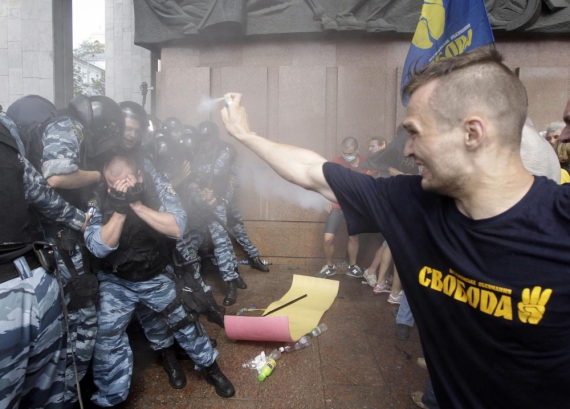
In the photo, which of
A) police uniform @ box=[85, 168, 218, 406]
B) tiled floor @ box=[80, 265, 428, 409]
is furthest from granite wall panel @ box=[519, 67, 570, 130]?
police uniform @ box=[85, 168, 218, 406]

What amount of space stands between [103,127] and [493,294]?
11.1 ft

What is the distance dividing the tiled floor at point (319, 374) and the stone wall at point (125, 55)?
9.54 m

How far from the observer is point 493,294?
1201 millimetres

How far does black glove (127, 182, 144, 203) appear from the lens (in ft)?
8.70

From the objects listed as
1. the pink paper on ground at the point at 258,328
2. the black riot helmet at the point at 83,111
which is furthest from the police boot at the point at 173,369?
the black riot helmet at the point at 83,111

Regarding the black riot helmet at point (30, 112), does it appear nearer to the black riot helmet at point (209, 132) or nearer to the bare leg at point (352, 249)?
the black riot helmet at point (209, 132)

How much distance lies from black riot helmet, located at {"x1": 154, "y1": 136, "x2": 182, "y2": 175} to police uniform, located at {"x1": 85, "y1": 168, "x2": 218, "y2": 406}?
5.53 feet

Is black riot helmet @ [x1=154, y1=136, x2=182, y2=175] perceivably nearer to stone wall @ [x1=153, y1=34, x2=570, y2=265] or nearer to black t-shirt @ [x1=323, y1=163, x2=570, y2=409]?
stone wall @ [x1=153, y1=34, x2=570, y2=265]

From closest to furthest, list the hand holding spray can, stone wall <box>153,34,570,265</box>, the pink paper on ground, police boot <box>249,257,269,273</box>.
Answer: the hand holding spray can, the pink paper on ground, police boot <box>249,257,269,273</box>, stone wall <box>153,34,570,265</box>

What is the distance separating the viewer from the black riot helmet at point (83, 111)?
11.2 feet

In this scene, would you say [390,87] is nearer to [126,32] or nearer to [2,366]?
[2,366]

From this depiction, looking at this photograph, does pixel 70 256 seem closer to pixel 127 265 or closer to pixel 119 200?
pixel 127 265

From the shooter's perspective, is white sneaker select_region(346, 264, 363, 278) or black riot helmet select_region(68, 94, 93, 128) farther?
white sneaker select_region(346, 264, 363, 278)

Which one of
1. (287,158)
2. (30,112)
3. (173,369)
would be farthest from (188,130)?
(287,158)
